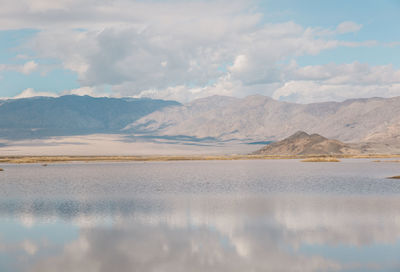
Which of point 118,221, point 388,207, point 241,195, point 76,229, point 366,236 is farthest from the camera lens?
point 241,195

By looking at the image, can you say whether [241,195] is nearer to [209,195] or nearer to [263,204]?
[209,195]

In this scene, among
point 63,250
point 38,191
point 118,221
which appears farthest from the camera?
point 38,191

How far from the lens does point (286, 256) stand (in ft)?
74.5

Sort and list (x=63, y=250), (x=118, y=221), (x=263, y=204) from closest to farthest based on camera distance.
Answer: (x=63, y=250) < (x=118, y=221) < (x=263, y=204)

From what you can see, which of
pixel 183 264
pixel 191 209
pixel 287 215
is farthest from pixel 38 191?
pixel 183 264

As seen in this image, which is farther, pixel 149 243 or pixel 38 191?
pixel 38 191

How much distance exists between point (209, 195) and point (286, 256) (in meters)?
27.1

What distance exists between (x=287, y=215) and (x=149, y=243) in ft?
42.8

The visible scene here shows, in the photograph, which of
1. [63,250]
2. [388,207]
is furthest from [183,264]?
[388,207]

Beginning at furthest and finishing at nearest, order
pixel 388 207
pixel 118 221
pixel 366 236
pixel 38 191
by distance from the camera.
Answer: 1. pixel 38 191
2. pixel 388 207
3. pixel 118 221
4. pixel 366 236

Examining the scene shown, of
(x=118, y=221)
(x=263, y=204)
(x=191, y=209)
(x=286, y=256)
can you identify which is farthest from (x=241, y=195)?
(x=286, y=256)

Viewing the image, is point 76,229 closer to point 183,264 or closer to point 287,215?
point 183,264

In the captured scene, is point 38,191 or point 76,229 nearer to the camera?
point 76,229

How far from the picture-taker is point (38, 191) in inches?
2244
